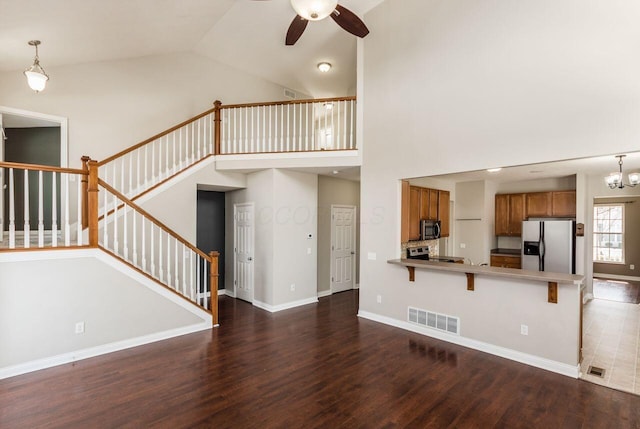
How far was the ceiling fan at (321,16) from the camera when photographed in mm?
2656

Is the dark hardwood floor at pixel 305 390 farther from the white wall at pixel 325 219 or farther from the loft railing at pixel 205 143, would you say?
the loft railing at pixel 205 143

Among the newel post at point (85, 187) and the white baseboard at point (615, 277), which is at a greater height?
the newel post at point (85, 187)

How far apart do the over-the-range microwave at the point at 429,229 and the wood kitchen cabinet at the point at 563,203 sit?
2.38 m

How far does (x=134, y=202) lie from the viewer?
507cm

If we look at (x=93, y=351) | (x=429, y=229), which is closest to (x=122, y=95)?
(x=93, y=351)

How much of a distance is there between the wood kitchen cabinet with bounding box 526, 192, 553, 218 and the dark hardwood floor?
3.82 m

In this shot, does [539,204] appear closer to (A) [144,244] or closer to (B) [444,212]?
(B) [444,212]

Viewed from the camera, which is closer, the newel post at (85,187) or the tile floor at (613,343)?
the tile floor at (613,343)

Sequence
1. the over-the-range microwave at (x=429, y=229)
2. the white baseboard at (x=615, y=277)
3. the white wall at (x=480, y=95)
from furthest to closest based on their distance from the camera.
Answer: the white baseboard at (x=615, y=277) → the over-the-range microwave at (x=429, y=229) → the white wall at (x=480, y=95)

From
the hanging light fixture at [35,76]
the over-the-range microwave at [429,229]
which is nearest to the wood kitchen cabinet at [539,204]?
the over-the-range microwave at [429,229]

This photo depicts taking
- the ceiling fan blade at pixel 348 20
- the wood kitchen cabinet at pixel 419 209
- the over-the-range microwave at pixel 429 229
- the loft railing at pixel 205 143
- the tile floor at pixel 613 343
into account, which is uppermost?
the ceiling fan blade at pixel 348 20

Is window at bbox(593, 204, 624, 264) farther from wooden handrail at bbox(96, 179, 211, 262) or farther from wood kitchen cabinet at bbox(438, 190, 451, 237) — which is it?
wooden handrail at bbox(96, 179, 211, 262)

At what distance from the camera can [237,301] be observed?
6664 millimetres

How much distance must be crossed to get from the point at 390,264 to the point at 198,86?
207 inches
